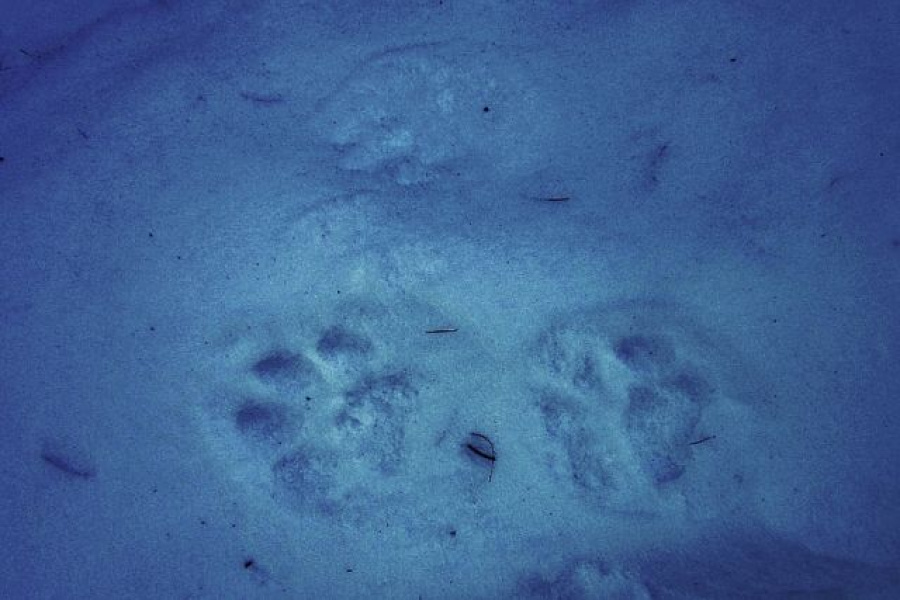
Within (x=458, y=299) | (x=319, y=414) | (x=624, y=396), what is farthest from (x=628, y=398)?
(x=319, y=414)

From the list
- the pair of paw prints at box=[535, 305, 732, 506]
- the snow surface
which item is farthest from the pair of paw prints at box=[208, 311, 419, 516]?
the pair of paw prints at box=[535, 305, 732, 506]

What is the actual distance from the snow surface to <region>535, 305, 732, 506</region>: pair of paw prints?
0.01 metres

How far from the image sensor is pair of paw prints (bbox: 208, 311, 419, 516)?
6.66ft

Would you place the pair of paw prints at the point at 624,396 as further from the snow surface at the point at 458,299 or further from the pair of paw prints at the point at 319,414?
the pair of paw prints at the point at 319,414

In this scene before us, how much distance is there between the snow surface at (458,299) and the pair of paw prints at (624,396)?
1cm

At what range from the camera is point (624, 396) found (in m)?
2.06

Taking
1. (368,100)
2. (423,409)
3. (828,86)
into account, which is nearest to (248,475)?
(423,409)

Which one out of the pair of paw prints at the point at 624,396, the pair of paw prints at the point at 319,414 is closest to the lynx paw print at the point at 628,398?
the pair of paw prints at the point at 624,396

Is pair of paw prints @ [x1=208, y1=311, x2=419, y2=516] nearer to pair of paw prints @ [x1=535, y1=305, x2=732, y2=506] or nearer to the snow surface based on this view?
the snow surface

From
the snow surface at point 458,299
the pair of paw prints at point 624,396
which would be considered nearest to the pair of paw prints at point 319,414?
the snow surface at point 458,299

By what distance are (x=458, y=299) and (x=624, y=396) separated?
683 millimetres

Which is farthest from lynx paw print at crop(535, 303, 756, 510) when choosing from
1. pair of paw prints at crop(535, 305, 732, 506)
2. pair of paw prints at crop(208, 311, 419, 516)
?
pair of paw prints at crop(208, 311, 419, 516)

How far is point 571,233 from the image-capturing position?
208 cm

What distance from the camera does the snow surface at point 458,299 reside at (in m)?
2.02
